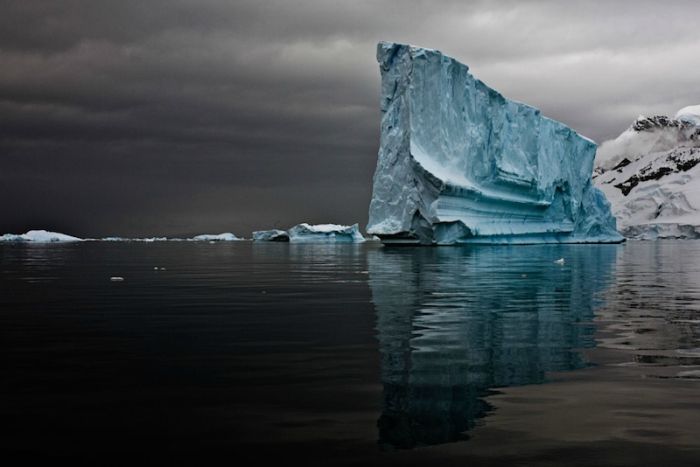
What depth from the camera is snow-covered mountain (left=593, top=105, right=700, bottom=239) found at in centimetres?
7894

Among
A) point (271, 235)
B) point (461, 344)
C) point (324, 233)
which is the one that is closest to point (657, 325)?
point (461, 344)

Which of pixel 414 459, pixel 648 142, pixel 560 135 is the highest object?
pixel 648 142

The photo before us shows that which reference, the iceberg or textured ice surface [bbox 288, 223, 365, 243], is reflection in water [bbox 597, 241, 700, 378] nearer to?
textured ice surface [bbox 288, 223, 365, 243]

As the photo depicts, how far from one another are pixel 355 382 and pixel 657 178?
9530 centimetres

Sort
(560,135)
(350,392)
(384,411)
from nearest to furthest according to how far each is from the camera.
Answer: (384,411), (350,392), (560,135)

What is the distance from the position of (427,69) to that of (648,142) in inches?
3819

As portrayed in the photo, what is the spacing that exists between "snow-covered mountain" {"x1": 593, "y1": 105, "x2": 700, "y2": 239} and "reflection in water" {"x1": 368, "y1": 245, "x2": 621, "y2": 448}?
241ft

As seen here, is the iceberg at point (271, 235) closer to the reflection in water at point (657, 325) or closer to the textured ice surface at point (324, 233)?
the textured ice surface at point (324, 233)

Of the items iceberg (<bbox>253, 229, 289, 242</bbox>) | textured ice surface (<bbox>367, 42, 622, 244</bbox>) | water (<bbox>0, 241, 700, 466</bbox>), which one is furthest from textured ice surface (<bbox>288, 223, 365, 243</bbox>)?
water (<bbox>0, 241, 700, 466</bbox>)

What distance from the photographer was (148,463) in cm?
313

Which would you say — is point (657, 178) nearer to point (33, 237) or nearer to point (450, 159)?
point (450, 159)

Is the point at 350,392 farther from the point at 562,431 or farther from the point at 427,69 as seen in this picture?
the point at 427,69

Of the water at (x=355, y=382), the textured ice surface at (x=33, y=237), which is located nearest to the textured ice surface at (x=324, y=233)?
the textured ice surface at (x=33, y=237)

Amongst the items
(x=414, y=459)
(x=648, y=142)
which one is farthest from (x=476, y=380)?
(x=648, y=142)
